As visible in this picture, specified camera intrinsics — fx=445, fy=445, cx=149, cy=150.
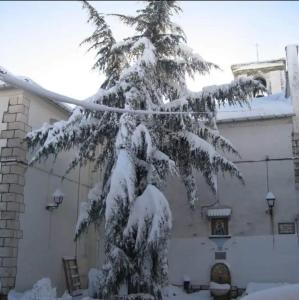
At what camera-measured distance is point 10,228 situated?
9820mm

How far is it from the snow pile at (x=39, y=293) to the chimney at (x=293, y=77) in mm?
7650

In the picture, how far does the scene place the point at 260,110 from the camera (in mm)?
12945

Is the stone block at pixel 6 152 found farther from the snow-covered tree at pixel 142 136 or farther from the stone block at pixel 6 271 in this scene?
the stone block at pixel 6 271

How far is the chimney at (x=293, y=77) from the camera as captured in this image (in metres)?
12.4

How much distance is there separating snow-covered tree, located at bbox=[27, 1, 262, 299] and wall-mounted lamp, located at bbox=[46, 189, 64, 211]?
51.7 inches

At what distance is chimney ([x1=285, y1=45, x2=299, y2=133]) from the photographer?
1238 centimetres

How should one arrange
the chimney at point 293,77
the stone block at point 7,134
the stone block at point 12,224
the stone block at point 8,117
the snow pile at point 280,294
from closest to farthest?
the snow pile at point 280,294 → the stone block at point 12,224 → the stone block at point 7,134 → the stone block at point 8,117 → the chimney at point 293,77

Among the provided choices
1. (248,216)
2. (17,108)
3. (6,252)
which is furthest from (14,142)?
(248,216)

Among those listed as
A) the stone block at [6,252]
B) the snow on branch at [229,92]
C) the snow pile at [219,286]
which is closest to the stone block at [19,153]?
the stone block at [6,252]

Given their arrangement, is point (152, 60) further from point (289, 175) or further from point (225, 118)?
point (289, 175)

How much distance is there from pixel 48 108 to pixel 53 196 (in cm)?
234

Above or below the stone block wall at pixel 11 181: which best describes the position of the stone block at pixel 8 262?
below

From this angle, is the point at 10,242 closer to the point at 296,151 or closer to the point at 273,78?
the point at 296,151

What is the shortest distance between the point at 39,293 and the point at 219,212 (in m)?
5.25
